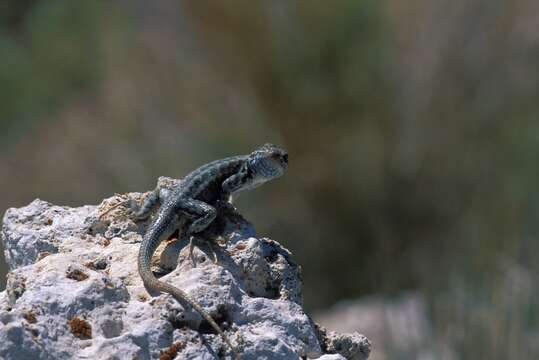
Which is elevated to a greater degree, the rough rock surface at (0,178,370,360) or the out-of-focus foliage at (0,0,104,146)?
the out-of-focus foliage at (0,0,104,146)

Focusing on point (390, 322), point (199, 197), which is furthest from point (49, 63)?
point (199, 197)

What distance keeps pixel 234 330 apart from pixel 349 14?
35.8ft

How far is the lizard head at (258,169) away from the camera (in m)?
4.47

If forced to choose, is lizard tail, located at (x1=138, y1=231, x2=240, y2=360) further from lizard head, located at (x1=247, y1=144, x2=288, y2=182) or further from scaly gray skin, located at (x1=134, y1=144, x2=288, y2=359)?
lizard head, located at (x1=247, y1=144, x2=288, y2=182)

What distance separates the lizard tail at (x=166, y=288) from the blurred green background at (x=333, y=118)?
9.48m

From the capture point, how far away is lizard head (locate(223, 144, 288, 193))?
447 cm

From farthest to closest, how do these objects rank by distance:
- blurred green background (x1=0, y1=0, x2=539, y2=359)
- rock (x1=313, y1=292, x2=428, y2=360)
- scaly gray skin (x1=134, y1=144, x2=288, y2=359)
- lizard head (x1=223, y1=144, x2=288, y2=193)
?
1. blurred green background (x1=0, y1=0, x2=539, y2=359)
2. rock (x1=313, y1=292, x2=428, y2=360)
3. lizard head (x1=223, y1=144, x2=288, y2=193)
4. scaly gray skin (x1=134, y1=144, x2=288, y2=359)

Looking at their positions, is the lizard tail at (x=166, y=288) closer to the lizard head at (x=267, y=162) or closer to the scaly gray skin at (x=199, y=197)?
the scaly gray skin at (x=199, y=197)

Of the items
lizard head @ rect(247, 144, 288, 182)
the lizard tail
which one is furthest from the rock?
the lizard tail

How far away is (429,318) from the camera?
8.93 meters

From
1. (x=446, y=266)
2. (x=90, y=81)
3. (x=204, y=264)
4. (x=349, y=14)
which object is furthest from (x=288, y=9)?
(x=204, y=264)

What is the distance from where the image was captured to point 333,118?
44.1ft

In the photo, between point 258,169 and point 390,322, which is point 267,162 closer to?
point 258,169

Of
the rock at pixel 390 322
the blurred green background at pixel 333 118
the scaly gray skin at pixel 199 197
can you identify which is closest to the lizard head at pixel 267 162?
the scaly gray skin at pixel 199 197
